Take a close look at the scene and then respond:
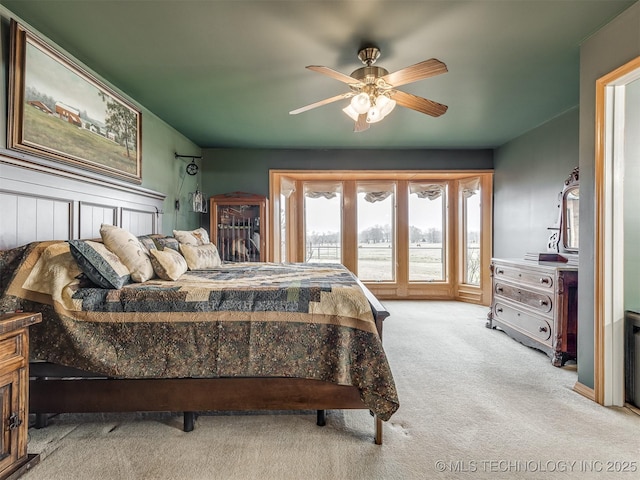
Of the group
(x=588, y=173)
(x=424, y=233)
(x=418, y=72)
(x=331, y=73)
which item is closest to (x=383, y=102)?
(x=418, y=72)

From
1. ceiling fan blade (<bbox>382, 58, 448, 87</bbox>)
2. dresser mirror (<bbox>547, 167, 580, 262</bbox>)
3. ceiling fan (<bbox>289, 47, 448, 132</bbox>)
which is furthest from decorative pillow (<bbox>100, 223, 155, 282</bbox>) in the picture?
dresser mirror (<bbox>547, 167, 580, 262</bbox>)

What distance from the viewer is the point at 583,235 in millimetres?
2342

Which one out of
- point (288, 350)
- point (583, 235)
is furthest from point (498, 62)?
point (288, 350)

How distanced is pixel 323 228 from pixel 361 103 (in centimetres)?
360

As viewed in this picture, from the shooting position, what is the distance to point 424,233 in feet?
18.9

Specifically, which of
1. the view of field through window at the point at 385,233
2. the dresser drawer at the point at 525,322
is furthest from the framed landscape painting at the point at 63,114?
the dresser drawer at the point at 525,322

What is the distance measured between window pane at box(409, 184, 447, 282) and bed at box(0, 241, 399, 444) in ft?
13.7

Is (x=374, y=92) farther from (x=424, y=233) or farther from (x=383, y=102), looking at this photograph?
(x=424, y=233)

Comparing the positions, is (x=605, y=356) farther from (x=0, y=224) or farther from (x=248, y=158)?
(x=248, y=158)

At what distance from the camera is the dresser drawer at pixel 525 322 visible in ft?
9.84

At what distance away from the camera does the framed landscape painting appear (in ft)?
6.68

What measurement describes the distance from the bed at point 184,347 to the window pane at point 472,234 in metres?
4.22

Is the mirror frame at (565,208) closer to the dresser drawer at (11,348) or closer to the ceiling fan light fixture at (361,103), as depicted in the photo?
the ceiling fan light fixture at (361,103)

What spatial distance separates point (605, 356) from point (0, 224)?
3.84 meters
